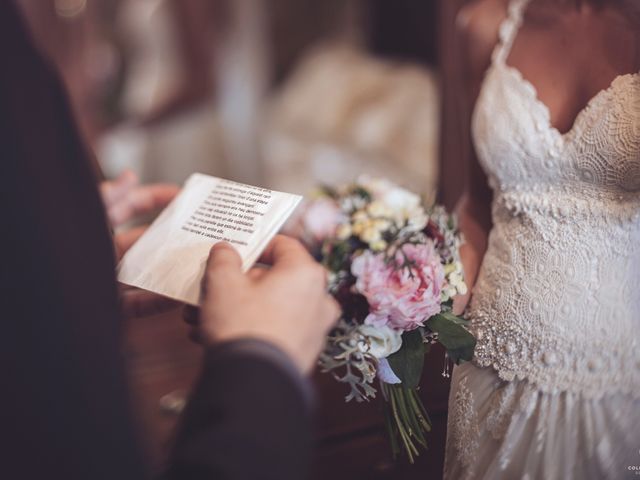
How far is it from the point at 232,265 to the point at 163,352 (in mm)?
1339

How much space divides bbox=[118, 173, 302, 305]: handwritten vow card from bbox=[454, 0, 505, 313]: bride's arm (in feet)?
1.34

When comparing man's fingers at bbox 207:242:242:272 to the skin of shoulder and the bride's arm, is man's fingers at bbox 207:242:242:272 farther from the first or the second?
Result: the skin of shoulder

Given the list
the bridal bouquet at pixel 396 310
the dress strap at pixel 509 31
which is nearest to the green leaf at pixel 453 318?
the bridal bouquet at pixel 396 310

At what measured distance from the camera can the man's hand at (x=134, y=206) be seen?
969 mm

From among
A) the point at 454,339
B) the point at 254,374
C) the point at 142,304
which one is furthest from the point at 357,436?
the point at 254,374

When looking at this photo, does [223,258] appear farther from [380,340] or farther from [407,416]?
[407,416]

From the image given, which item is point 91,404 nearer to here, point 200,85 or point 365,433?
point 365,433

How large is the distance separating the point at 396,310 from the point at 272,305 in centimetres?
24

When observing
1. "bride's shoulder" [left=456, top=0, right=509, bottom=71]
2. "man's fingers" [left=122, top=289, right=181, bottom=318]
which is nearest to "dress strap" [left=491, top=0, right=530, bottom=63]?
"bride's shoulder" [left=456, top=0, right=509, bottom=71]

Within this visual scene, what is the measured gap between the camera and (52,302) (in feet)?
1.33

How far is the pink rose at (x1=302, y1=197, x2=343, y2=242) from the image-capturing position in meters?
0.98

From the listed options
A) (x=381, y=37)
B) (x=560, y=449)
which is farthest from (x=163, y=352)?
(x=381, y=37)

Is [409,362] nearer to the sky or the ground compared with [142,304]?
nearer to the sky

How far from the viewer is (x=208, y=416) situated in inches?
19.6
